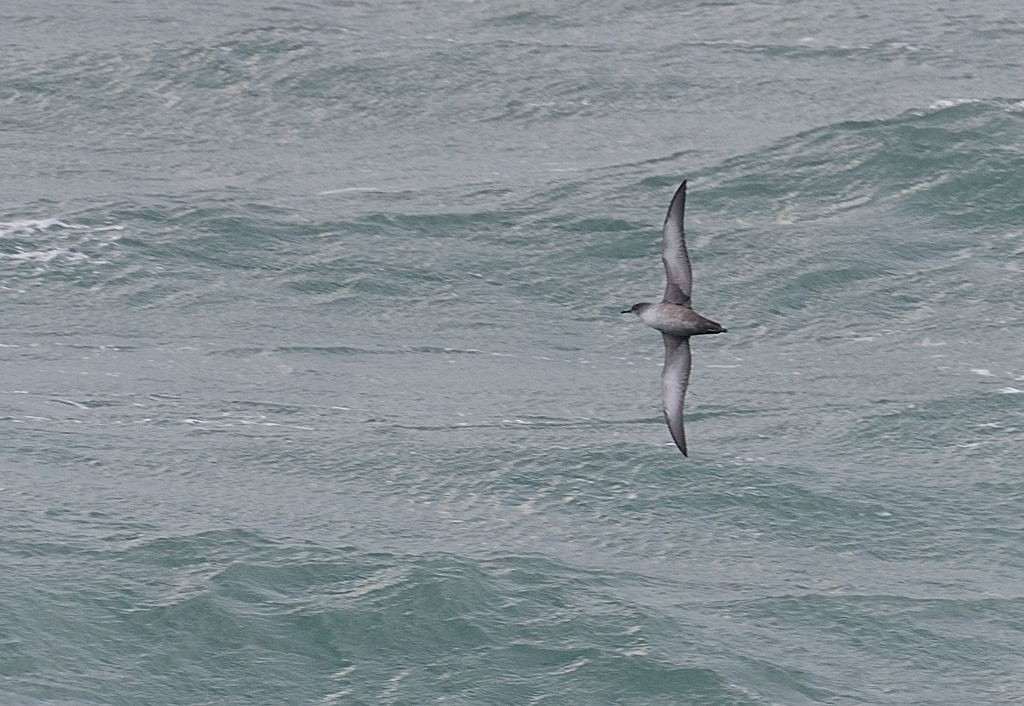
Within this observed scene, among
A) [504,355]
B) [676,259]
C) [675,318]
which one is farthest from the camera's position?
[504,355]

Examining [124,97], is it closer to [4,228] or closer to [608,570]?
[4,228]

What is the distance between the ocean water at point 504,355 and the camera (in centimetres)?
3212

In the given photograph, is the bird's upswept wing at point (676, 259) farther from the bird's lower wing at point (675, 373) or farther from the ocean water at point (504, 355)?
the ocean water at point (504, 355)

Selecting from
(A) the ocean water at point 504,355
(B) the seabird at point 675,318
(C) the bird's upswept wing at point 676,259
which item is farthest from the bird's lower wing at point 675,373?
(A) the ocean water at point 504,355

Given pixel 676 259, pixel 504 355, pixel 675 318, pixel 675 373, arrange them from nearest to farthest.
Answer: pixel 675 318 < pixel 676 259 < pixel 675 373 < pixel 504 355

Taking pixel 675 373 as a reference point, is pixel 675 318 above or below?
above

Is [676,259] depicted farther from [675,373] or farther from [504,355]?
[504,355]

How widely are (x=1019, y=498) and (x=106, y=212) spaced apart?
18442 millimetres

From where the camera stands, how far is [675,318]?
26188 mm

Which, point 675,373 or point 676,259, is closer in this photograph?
point 676,259

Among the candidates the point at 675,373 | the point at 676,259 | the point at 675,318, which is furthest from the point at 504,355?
the point at 675,318

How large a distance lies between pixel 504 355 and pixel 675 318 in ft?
47.1

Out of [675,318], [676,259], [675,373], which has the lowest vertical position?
[675,373]

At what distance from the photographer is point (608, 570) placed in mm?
34156
